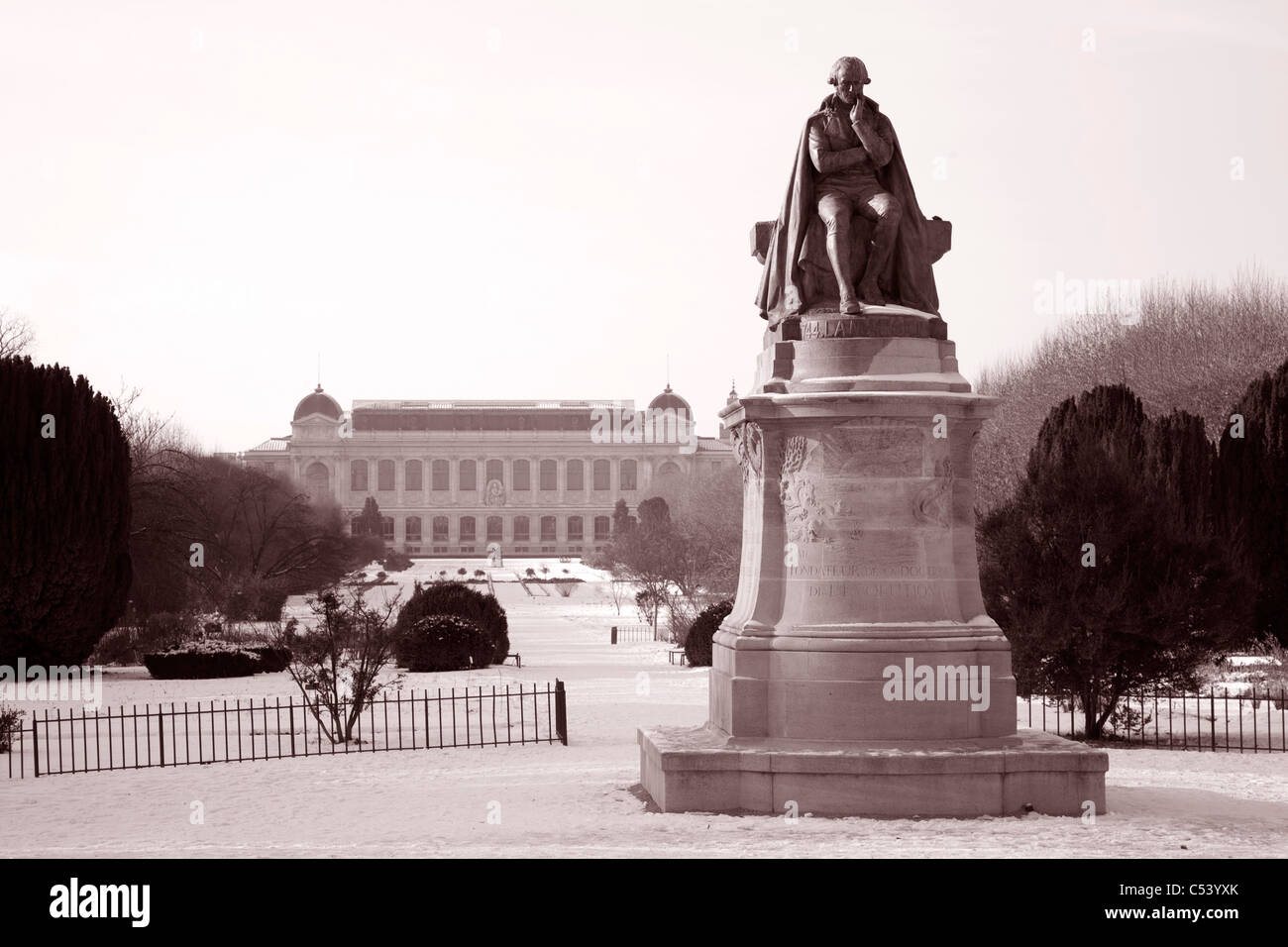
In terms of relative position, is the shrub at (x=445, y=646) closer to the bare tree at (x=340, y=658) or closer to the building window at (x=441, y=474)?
the bare tree at (x=340, y=658)

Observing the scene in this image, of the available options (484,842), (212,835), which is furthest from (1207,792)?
(212,835)

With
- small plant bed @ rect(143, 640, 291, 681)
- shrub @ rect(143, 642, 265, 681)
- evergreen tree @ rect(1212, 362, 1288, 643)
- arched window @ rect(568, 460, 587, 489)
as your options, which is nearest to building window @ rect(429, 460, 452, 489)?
arched window @ rect(568, 460, 587, 489)

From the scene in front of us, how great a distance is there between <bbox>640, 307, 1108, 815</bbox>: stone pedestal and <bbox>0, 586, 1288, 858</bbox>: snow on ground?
323 mm

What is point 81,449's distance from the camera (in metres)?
25.6

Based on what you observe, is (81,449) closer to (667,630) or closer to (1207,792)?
(667,630)

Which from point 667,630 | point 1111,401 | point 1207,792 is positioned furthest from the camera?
point 667,630

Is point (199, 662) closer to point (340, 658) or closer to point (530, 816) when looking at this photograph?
point (340, 658)

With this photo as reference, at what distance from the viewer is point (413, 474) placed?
132 m

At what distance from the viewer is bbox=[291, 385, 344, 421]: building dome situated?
132000 mm

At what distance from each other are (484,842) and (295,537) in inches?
1422

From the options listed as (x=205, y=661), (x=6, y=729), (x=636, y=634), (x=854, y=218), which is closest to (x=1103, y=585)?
(x=854, y=218)

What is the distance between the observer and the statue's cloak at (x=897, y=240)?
40.6ft

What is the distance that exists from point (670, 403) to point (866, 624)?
12694 centimetres

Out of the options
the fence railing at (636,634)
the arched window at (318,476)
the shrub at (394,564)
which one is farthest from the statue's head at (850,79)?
the arched window at (318,476)
